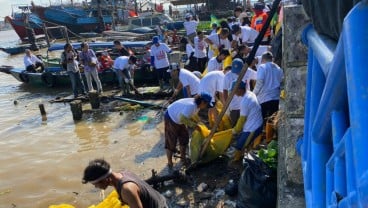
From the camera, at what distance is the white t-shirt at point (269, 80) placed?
5914 millimetres

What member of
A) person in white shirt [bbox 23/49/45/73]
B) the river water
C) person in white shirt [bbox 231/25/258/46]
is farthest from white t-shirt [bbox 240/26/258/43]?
person in white shirt [bbox 23/49/45/73]

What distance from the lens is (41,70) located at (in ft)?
52.6

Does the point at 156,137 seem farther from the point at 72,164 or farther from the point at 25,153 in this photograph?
the point at 25,153

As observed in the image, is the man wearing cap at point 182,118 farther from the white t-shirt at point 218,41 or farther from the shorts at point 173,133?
the white t-shirt at point 218,41

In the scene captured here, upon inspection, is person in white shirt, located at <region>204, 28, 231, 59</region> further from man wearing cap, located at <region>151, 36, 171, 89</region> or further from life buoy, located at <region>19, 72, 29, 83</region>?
life buoy, located at <region>19, 72, 29, 83</region>

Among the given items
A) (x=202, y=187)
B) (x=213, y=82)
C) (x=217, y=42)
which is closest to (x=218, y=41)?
(x=217, y=42)

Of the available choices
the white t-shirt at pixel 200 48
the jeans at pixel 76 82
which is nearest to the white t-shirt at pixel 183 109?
the white t-shirt at pixel 200 48

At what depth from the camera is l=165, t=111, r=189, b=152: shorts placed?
6105 mm

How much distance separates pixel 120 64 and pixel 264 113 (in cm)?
663

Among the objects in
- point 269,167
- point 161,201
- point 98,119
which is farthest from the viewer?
point 98,119

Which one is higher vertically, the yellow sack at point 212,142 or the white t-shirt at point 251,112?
the white t-shirt at point 251,112

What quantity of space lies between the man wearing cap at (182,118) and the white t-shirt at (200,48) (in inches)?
235

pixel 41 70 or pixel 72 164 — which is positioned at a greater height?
pixel 41 70

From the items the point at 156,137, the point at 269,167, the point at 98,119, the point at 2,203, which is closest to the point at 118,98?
the point at 98,119
